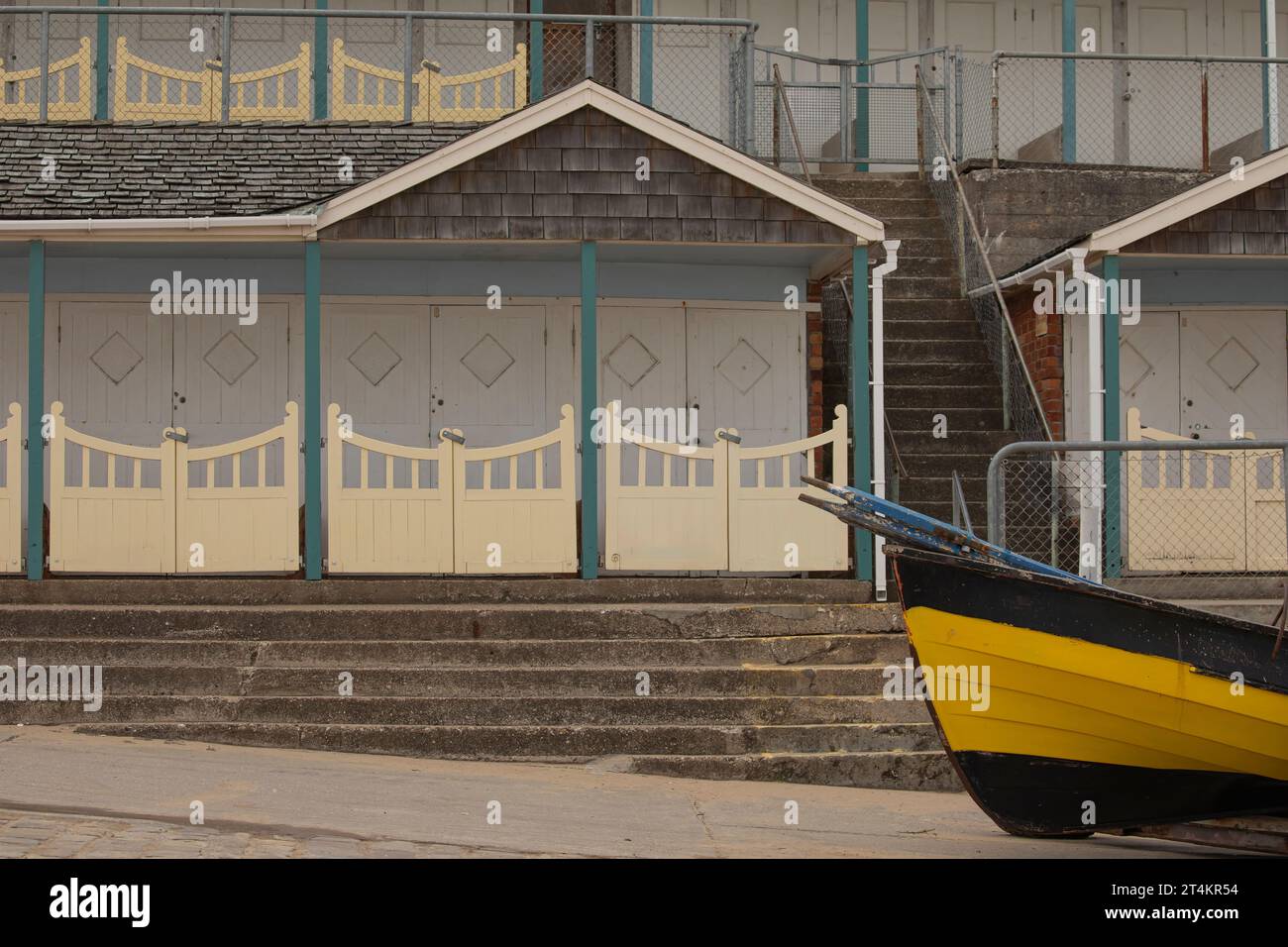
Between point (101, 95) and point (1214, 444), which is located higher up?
Answer: point (101, 95)

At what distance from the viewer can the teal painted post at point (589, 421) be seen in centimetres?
1189

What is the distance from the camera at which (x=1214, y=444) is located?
33.7ft

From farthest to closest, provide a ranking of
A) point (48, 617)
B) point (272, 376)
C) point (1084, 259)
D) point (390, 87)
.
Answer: point (390, 87), point (272, 376), point (1084, 259), point (48, 617)

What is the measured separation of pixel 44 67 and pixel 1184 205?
996 centimetres

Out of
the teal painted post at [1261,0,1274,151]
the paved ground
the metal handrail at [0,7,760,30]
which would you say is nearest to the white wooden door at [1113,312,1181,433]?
the teal painted post at [1261,0,1274,151]

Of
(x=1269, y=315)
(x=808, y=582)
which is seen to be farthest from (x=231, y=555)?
(x=1269, y=315)

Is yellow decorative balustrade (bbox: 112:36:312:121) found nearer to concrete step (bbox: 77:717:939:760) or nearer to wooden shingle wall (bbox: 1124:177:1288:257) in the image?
concrete step (bbox: 77:717:939:760)

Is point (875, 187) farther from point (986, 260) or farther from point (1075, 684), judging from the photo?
point (1075, 684)

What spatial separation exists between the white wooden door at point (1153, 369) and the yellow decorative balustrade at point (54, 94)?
9.87 m

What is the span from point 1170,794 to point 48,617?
290 inches

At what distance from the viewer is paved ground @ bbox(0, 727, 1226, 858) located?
7535 mm

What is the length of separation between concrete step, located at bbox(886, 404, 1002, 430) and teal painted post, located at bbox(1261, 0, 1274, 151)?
518 centimetres
